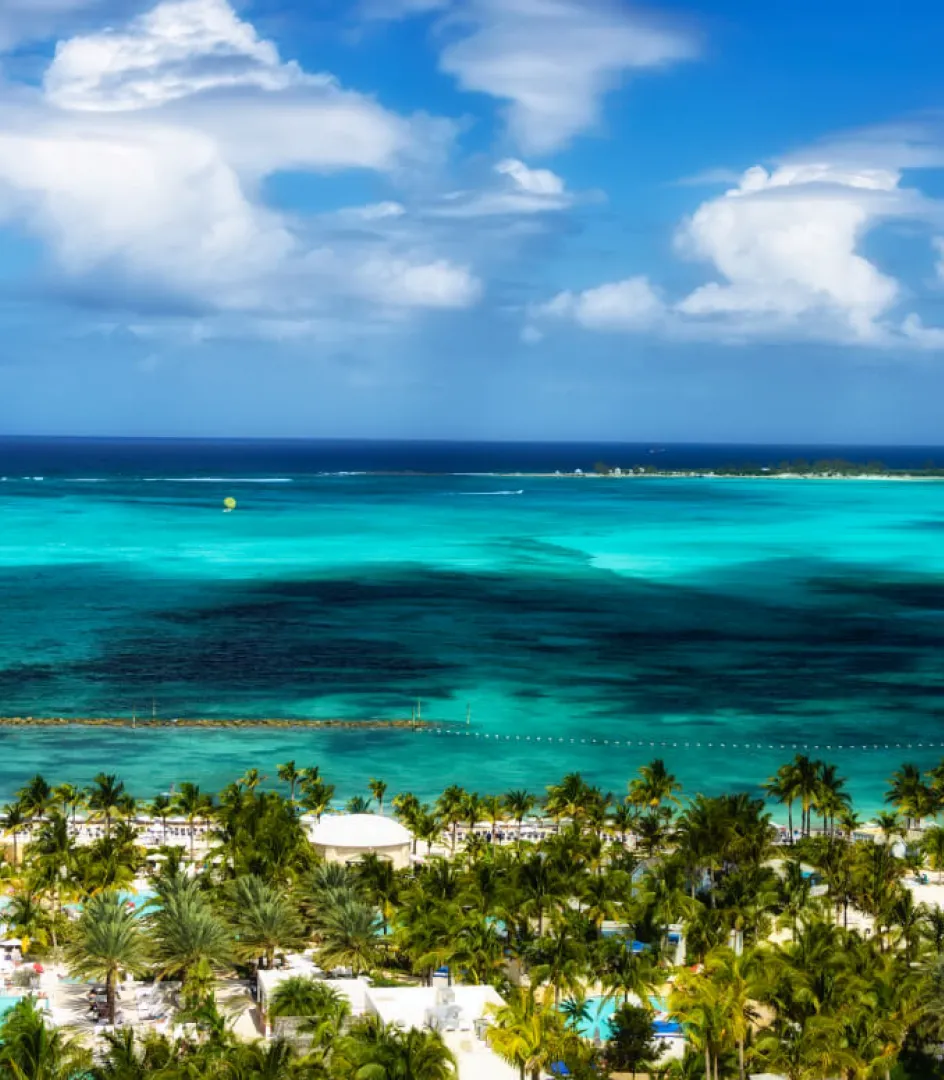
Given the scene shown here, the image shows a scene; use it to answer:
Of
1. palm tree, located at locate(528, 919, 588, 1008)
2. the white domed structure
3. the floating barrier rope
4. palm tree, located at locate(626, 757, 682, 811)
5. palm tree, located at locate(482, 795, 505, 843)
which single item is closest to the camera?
palm tree, located at locate(528, 919, 588, 1008)

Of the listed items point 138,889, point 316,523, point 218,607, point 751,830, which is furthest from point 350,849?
point 316,523

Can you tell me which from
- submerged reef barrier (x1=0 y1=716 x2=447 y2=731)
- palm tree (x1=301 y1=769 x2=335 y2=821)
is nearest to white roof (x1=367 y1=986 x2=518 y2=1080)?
palm tree (x1=301 y1=769 x2=335 y2=821)

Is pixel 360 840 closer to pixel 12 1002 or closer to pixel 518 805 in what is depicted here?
pixel 518 805

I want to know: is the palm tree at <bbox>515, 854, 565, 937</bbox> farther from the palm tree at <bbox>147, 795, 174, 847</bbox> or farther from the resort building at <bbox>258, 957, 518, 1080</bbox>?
the palm tree at <bbox>147, 795, 174, 847</bbox>

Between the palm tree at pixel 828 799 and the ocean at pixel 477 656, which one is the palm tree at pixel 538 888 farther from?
the ocean at pixel 477 656

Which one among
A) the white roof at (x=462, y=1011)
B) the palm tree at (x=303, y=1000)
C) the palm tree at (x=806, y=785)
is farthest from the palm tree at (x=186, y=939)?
the palm tree at (x=806, y=785)

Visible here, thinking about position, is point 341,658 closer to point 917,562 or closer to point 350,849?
point 350,849

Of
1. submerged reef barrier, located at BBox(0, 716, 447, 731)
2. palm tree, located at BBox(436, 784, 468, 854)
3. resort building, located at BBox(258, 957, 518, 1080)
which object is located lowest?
resort building, located at BBox(258, 957, 518, 1080)
